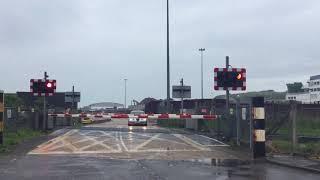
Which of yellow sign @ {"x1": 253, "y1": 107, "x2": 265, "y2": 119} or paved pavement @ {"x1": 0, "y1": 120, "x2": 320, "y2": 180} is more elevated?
yellow sign @ {"x1": 253, "y1": 107, "x2": 265, "y2": 119}

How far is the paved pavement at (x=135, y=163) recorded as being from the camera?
14.2 metres

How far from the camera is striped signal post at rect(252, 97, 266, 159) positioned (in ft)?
62.7

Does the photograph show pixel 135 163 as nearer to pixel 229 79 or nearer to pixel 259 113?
pixel 259 113

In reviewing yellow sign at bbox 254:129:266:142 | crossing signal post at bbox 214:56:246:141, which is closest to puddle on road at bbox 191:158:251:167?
yellow sign at bbox 254:129:266:142

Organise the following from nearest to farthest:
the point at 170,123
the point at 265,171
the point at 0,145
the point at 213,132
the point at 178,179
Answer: the point at 178,179 < the point at 265,171 < the point at 0,145 < the point at 213,132 < the point at 170,123

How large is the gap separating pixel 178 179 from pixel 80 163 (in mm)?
4352

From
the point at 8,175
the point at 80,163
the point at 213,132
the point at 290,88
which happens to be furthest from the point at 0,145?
the point at 290,88

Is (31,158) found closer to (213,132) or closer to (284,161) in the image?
(284,161)

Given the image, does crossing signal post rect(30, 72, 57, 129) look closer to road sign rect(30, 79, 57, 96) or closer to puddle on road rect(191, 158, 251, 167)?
road sign rect(30, 79, 57, 96)

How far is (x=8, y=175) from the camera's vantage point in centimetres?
1405

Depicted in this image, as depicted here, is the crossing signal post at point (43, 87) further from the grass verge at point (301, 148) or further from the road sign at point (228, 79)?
the grass verge at point (301, 148)

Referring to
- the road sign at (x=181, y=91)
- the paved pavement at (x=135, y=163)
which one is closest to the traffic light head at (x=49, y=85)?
the paved pavement at (x=135, y=163)

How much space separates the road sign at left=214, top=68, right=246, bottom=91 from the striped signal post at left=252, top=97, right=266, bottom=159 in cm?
709

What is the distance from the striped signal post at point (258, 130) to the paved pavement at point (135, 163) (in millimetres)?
501
